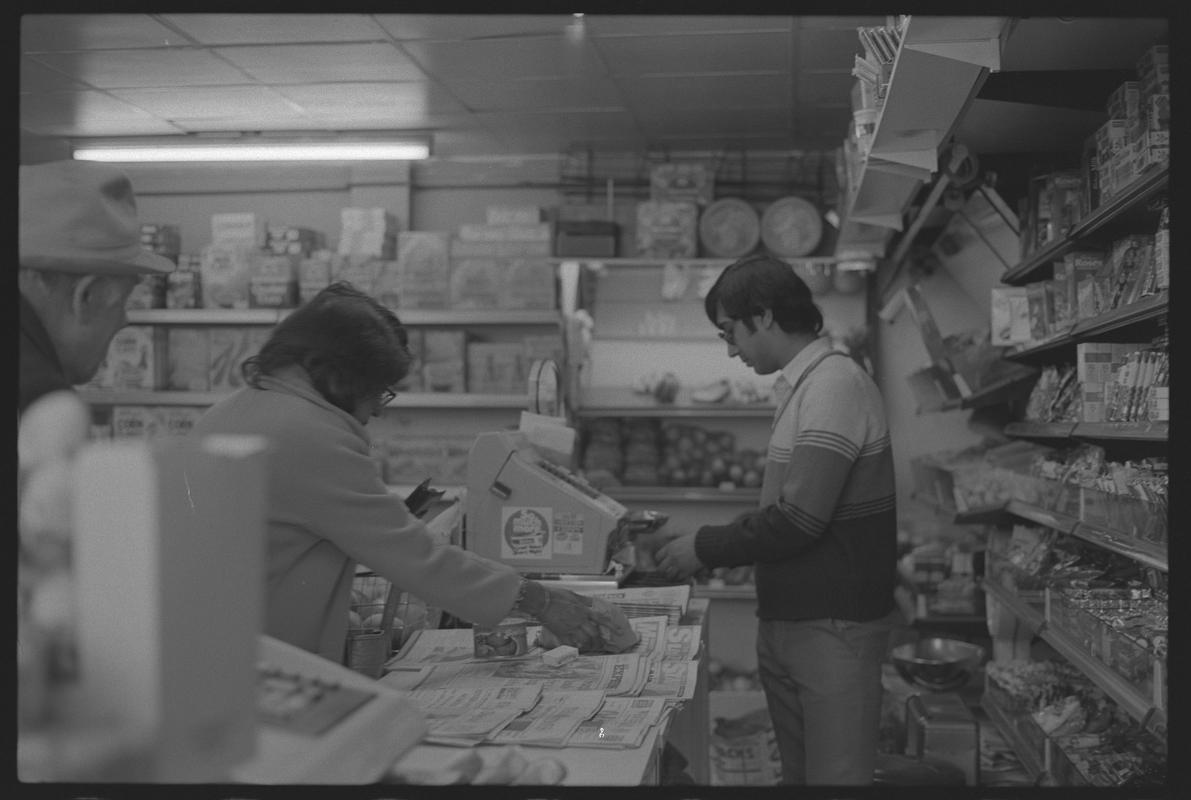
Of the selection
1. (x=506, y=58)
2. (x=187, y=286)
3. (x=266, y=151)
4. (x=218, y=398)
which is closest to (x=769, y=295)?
(x=506, y=58)

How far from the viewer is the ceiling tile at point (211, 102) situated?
6.15 meters

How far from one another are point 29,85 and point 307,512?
15.8ft

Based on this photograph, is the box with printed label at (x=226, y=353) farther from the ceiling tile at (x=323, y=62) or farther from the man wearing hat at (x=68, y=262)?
the man wearing hat at (x=68, y=262)

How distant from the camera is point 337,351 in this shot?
7.68 ft

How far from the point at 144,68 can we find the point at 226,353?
1.75 meters

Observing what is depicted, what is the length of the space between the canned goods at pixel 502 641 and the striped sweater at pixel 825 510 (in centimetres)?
60

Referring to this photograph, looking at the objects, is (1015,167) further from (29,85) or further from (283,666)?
(29,85)

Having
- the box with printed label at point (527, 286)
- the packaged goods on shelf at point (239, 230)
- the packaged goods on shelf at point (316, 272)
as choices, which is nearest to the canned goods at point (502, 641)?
the box with printed label at point (527, 286)

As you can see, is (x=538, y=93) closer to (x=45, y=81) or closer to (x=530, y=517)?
(x=45, y=81)

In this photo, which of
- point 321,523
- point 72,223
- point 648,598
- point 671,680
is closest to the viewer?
point 72,223

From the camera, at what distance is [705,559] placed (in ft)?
10.6

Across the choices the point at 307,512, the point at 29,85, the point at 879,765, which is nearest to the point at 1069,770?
the point at 879,765

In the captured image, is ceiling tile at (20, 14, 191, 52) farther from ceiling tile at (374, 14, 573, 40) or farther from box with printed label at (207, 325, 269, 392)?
box with printed label at (207, 325, 269, 392)

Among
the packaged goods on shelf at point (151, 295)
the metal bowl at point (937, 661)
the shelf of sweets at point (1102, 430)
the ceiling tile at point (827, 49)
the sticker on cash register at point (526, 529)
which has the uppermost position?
the ceiling tile at point (827, 49)
